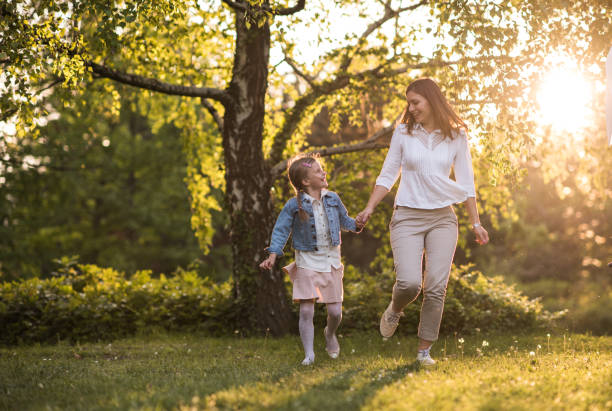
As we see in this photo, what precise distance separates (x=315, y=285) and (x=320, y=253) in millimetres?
288

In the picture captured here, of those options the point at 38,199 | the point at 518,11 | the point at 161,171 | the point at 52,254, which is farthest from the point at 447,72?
the point at 52,254

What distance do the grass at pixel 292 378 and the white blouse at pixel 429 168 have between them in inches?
53.5

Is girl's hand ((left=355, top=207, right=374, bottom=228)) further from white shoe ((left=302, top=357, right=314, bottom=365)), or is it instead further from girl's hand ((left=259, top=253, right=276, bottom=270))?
white shoe ((left=302, top=357, right=314, bottom=365))

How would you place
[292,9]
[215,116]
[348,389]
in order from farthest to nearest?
A: 1. [215,116]
2. [292,9]
3. [348,389]

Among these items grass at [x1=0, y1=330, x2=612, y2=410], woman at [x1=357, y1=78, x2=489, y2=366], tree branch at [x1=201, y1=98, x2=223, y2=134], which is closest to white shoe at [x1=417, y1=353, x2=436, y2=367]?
woman at [x1=357, y1=78, x2=489, y2=366]

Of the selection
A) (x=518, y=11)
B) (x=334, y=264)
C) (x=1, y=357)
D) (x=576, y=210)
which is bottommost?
(x=1, y=357)

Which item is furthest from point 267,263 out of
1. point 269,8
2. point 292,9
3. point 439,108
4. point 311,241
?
point 292,9

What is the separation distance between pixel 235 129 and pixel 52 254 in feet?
65.8

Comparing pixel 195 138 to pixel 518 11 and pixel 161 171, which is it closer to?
pixel 518 11

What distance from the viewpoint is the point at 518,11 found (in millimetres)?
6832

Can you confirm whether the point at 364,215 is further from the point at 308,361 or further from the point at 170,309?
the point at 170,309

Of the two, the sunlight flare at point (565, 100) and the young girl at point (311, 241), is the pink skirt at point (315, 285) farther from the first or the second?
the sunlight flare at point (565, 100)

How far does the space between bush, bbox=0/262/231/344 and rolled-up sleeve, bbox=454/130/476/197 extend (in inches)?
175

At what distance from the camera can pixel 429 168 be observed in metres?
5.17
